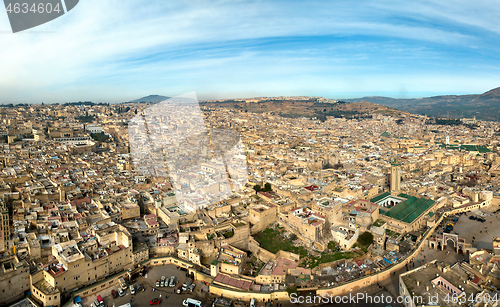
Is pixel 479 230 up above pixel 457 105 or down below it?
above

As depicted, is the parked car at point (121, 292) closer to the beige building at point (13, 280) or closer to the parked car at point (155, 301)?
the parked car at point (155, 301)

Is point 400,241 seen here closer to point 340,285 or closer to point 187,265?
point 340,285

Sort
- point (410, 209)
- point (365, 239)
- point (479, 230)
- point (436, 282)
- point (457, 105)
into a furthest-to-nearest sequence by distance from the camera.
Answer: point (457, 105) < point (410, 209) < point (479, 230) < point (365, 239) < point (436, 282)

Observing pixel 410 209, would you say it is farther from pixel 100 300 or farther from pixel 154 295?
pixel 100 300

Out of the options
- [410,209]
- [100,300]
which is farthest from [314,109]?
[100,300]

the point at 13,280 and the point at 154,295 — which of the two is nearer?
the point at 13,280

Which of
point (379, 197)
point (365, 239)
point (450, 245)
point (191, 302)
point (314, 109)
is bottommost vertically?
point (450, 245)

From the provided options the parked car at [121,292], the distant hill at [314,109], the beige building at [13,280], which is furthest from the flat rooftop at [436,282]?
the distant hill at [314,109]

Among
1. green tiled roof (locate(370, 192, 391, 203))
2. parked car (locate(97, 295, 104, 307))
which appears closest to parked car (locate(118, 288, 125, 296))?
parked car (locate(97, 295, 104, 307))
